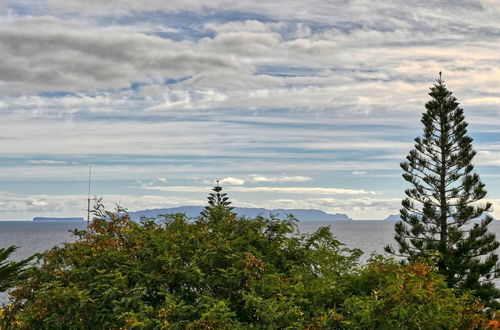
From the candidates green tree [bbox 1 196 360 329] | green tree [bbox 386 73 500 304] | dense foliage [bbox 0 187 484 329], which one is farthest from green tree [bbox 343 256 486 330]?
green tree [bbox 386 73 500 304]

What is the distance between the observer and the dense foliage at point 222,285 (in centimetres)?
1005

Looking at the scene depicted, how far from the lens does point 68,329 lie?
36.3 ft

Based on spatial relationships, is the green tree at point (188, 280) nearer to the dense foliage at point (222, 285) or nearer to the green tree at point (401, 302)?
the dense foliage at point (222, 285)

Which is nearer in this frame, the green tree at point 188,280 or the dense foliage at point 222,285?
the dense foliage at point 222,285

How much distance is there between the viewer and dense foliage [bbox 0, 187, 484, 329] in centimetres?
1005

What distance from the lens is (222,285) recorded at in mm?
11406

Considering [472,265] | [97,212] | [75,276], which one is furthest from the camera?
[472,265]

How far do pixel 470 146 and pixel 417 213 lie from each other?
5.79 meters

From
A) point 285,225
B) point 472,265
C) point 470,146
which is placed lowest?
point 472,265

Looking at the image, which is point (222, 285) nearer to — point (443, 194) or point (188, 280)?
point (188, 280)

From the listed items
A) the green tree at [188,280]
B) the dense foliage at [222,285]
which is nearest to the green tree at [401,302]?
the dense foliage at [222,285]

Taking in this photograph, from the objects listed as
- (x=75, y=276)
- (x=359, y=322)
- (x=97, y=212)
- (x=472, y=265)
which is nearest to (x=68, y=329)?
(x=75, y=276)

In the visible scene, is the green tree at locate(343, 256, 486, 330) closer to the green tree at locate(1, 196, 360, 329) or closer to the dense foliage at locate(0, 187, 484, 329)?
the dense foliage at locate(0, 187, 484, 329)

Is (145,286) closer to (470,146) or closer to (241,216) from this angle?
(241,216)
